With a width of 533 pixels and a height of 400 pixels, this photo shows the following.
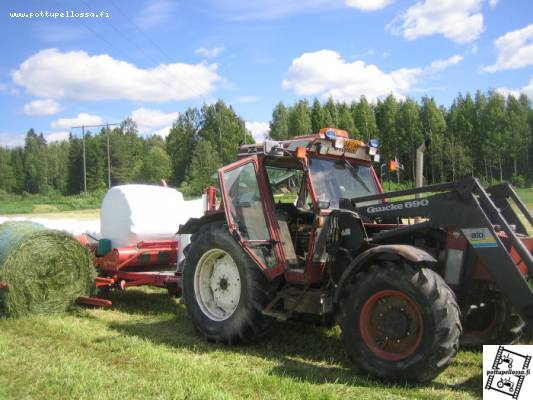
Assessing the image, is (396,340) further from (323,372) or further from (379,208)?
(379,208)

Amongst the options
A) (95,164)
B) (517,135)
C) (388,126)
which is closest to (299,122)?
(388,126)

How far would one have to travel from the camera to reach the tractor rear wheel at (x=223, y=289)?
19.0ft

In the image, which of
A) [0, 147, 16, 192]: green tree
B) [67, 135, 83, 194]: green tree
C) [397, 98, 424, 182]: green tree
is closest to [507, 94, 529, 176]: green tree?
[397, 98, 424, 182]: green tree

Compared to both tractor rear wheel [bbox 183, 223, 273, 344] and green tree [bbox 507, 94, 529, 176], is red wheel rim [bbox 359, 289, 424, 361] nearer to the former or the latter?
tractor rear wheel [bbox 183, 223, 273, 344]

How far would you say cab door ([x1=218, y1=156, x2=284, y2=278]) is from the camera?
5898 mm

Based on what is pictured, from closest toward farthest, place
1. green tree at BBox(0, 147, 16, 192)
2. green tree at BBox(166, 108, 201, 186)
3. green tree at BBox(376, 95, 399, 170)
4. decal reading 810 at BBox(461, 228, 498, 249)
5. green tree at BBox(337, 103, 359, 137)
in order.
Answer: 1. decal reading 810 at BBox(461, 228, 498, 249)
2. green tree at BBox(337, 103, 359, 137)
3. green tree at BBox(376, 95, 399, 170)
4. green tree at BBox(166, 108, 201, 186)
5. green tree at BBox(0, 147, 16, 192)

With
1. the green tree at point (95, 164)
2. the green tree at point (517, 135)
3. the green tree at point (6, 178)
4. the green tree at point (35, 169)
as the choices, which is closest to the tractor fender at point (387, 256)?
the green tree at point (517, 135)

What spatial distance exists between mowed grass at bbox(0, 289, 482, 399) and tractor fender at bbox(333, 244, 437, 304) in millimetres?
850

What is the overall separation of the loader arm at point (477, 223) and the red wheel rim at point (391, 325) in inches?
27.9

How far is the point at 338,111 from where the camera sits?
5391 centimetres

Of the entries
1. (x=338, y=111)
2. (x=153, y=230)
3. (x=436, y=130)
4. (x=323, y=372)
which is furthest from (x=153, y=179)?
(x=323, y=372)

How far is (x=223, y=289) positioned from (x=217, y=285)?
0.11 metres

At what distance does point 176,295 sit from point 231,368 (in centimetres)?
370

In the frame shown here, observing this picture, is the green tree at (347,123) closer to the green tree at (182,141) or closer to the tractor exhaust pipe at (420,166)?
the green tree at (182,141)
